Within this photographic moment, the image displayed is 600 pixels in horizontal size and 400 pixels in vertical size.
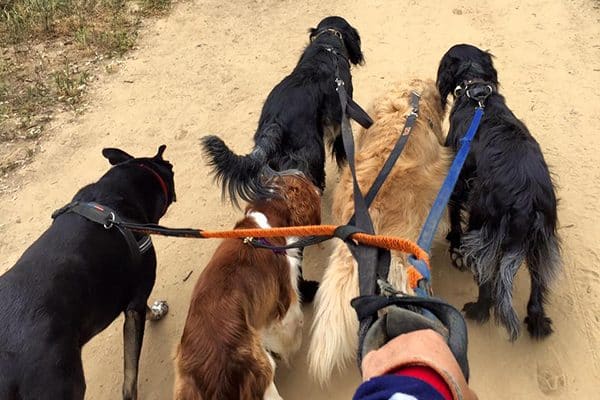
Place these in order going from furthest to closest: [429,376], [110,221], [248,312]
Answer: [110,221] → [248,312] → [429,376]

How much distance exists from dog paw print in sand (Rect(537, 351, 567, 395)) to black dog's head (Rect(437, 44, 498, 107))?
1.87 metres

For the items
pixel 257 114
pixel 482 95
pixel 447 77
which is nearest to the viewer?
pixel 482 95

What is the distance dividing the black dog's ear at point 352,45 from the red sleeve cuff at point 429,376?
3610mm

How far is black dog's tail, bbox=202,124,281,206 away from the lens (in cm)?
291

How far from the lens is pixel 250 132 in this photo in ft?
16.6

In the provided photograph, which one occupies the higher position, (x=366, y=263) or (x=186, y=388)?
(x=366, y=263)

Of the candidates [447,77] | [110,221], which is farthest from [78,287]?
[447,77]

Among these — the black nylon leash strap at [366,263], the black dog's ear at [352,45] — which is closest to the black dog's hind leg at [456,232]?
the black nylon leash strap at [366,263]

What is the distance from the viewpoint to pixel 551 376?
2.89 metres

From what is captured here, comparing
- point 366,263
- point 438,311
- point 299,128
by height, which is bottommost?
point 299,128

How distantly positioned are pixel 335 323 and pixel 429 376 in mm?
1281

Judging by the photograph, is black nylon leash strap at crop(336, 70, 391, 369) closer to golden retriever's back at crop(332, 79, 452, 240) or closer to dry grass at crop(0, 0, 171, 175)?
golden retriever's back at crop(332, 79, 452, 240)

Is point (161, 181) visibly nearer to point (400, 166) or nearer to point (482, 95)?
point (400, 166)

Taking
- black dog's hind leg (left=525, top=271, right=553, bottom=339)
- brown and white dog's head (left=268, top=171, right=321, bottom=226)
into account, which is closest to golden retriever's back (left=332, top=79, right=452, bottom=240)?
brown and white dog's head (left=268, top=171, right=321, bottom=226)
